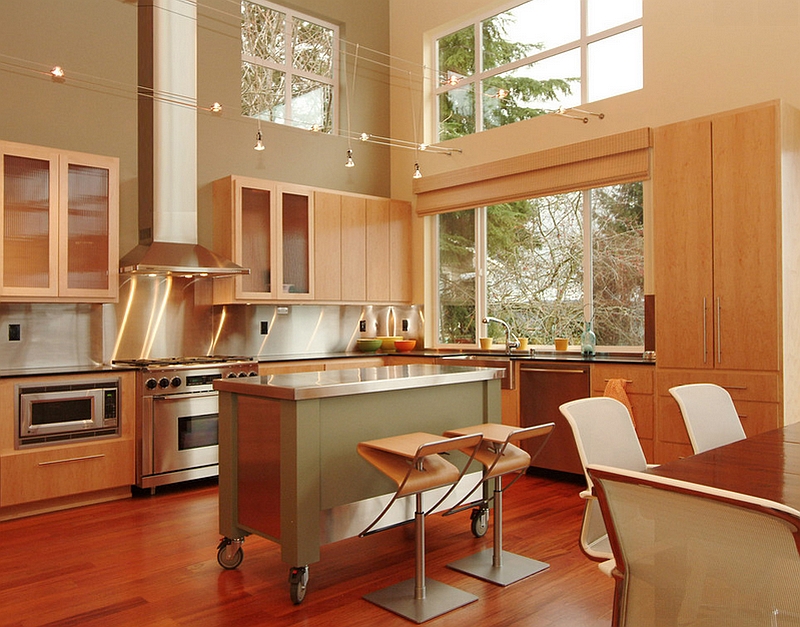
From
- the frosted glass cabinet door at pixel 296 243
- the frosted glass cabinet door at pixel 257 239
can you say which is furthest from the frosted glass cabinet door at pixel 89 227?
the frosted glass cabinet door at pixel 296 243

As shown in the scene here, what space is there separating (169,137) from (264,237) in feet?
3.60

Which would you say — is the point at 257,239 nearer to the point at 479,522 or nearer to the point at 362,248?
the point at 362,248

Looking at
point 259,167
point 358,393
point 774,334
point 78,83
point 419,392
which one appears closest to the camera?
point 358,393

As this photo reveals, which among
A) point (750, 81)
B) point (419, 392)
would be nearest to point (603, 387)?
point (419, 392)

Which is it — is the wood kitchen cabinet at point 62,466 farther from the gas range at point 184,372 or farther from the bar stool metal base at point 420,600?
the bar stool metal base at point 420,600

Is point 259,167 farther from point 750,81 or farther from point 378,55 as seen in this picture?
point 750,81

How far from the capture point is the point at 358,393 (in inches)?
128

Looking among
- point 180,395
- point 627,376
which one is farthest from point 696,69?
point 180,395

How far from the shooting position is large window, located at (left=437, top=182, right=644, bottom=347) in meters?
5.52

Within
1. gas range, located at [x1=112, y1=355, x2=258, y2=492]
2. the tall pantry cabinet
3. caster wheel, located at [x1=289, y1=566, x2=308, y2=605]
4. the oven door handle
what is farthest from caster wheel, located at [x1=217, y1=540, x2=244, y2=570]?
the tall pantry cabinet

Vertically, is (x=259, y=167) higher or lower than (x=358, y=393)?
higher

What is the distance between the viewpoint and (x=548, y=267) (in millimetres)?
6051

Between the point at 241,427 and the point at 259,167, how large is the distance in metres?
3.54

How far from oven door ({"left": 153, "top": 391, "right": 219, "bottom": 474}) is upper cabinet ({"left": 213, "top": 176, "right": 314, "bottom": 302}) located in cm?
98
